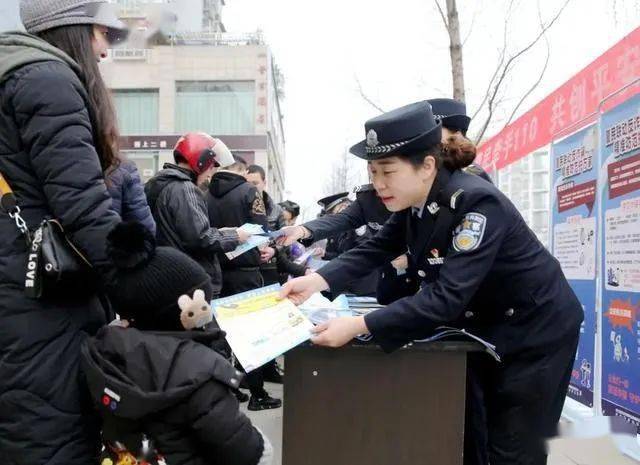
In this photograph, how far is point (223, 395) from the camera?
1.49 m

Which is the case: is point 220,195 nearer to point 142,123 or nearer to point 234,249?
point 234,249

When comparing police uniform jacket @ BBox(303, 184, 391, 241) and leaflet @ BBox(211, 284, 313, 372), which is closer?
leaflet @ BBox(211, 284, 313, 372)

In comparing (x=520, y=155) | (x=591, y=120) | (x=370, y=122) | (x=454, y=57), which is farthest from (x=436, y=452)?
(x=454, y=57)

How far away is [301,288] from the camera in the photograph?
6.61 ft

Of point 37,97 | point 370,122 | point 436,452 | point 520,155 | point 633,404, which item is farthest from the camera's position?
point 520,155

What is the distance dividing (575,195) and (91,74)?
3683mm

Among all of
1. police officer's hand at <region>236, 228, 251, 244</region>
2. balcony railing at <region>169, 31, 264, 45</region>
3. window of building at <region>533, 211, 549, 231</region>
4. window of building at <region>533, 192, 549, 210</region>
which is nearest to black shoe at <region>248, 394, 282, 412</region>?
police officer's hand at <region>236, 228, 251, 244</region>

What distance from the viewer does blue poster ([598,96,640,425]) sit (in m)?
3.31

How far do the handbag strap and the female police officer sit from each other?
2.75 feet

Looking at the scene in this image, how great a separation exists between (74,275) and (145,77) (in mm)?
25997

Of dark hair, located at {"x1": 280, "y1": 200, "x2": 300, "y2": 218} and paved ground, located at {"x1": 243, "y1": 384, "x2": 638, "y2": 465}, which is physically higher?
dark hair, located at {"x1": 280, "y1": 200, "x2": 300, "y2": 218}

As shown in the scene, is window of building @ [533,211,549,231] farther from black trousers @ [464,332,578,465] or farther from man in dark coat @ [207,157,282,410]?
black trousers @ [464,332,578,465]

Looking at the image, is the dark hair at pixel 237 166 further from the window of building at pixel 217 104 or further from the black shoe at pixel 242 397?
the window of building at pixel 217 104

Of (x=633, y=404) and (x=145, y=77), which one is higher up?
(x=145, y=77)
